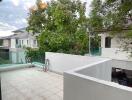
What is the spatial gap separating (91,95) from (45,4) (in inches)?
501

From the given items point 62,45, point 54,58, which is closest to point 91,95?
point 54,58

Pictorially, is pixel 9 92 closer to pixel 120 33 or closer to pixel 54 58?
pixel 54 58

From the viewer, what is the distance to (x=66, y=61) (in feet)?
25.2

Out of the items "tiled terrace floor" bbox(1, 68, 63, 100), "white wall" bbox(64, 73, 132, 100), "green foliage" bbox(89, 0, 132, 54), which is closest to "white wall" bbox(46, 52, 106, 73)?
"tiled terrace floor" bbox(1, 68, 63, 100)

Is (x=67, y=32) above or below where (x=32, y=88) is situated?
above

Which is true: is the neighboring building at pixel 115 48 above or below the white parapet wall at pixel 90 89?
above

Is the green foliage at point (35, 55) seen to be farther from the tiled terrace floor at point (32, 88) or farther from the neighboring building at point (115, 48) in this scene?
the neighboring building at point (115, 48)

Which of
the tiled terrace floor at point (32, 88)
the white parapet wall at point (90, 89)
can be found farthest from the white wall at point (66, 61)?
the white parapet wall at point (90, 89)

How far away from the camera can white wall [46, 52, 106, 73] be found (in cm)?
680

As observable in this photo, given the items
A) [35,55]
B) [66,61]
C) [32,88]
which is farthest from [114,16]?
[35,55]

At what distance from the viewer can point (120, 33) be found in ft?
19.6

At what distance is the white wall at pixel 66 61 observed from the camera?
22.3 feet

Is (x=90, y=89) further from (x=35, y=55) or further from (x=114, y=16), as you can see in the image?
(x=35, y=55)

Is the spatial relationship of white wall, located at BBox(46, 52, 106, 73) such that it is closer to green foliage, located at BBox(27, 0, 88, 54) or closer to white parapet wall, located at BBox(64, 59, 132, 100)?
green foliage, located at BBox(27, 0, 88, 54)
